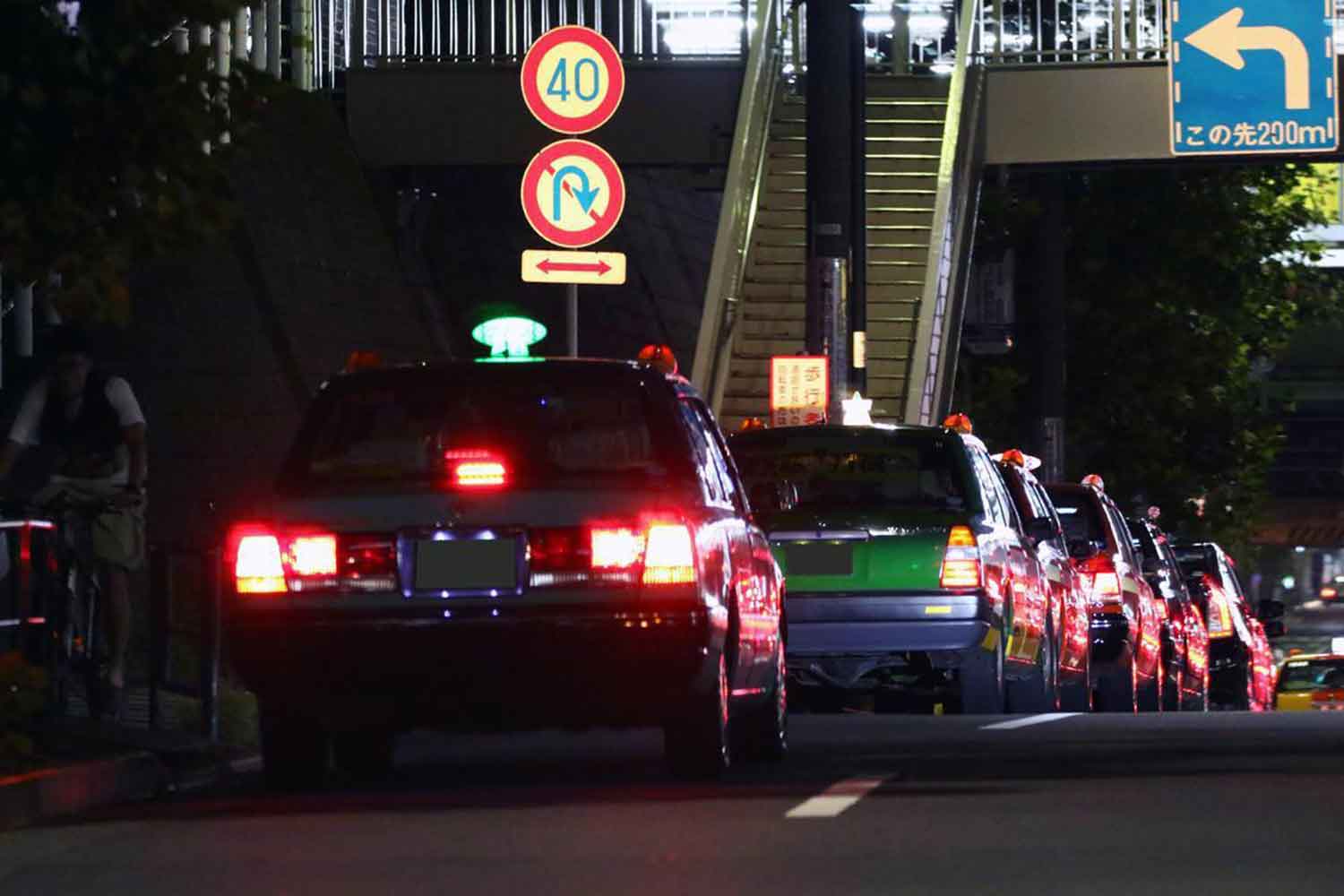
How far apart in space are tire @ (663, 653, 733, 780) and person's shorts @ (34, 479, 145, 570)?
121 inches

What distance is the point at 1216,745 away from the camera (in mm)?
14414

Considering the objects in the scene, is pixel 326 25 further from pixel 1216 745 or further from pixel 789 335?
pixel 1216 745

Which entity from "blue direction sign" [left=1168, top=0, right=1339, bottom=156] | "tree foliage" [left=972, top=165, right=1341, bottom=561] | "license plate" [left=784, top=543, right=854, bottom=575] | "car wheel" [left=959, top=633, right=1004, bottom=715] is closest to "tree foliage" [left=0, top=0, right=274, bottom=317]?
"license plate" [left=784, top=543, right=854, bottom=575]

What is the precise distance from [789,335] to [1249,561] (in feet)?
186

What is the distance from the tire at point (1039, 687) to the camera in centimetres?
1914

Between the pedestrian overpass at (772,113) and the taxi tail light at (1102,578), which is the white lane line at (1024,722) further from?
the pedestrian overpass at (772,113)

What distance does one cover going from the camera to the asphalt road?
29.9 ft

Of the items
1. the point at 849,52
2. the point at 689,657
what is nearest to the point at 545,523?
the point at 689,657

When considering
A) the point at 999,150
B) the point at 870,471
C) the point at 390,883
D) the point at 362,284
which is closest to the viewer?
the point at 390,883

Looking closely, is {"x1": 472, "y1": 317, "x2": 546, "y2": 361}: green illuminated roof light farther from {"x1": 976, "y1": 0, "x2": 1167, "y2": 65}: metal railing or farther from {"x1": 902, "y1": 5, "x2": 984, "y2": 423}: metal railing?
{"x1": 976, "y1": 0, "x2": 1167, "y2": 65}: metal railing

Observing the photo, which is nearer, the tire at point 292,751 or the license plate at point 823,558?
the tire at point 292,751

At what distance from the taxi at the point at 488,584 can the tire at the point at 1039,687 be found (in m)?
6.88

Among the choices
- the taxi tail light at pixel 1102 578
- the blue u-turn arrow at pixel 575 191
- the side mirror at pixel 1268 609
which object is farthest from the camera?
the side mirror at pixel 1268 609

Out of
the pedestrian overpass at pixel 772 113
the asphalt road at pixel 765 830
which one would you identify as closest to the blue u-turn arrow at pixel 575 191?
the asphalt road at pixel 765 830
